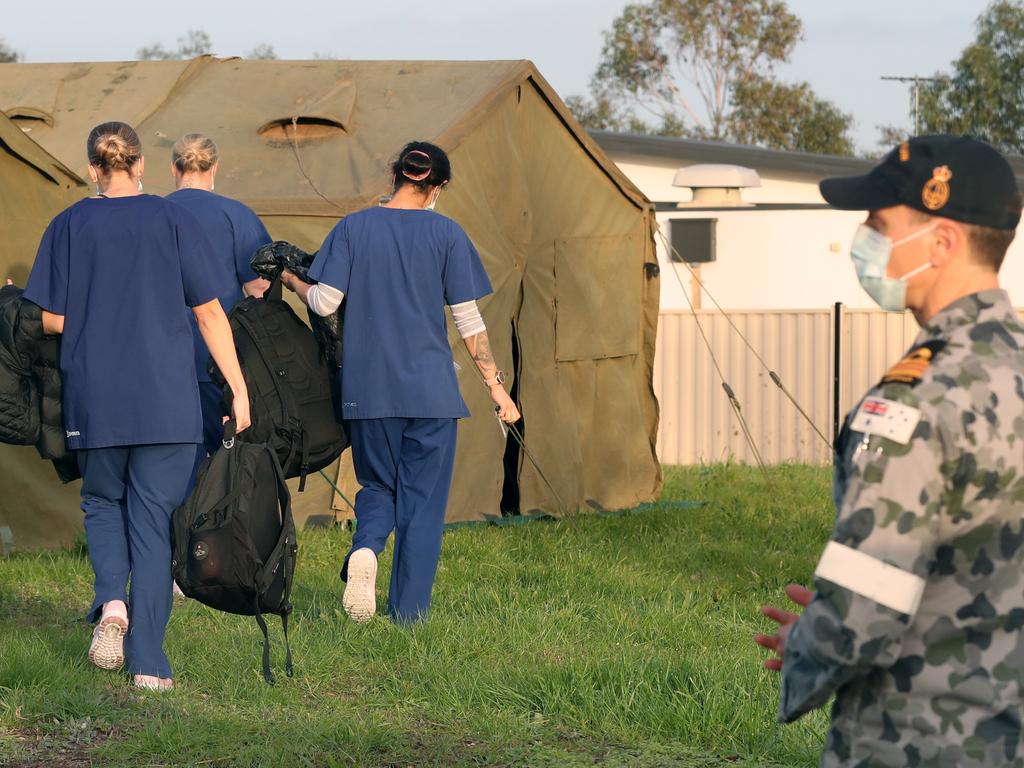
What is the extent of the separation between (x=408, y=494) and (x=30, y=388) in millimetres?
1519

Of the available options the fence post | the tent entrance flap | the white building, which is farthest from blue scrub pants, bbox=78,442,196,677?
the white building

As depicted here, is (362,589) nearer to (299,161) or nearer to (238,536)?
(238,536)

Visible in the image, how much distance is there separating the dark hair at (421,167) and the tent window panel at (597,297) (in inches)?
141

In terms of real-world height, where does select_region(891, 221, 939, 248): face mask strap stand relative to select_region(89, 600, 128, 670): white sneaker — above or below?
above

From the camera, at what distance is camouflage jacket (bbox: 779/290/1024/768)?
7.25 feet

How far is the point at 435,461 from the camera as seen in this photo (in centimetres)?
616

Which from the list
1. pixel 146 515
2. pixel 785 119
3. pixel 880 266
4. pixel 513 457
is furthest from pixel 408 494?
pixel 785 119

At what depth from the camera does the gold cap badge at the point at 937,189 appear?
2340mm

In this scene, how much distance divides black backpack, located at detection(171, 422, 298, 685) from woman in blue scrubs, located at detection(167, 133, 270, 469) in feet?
4.27

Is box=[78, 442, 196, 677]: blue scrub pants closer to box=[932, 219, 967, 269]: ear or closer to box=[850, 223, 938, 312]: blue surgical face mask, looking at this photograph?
box=[850, 223, 938, 312]: blue surgical face mask

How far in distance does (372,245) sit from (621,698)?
6.83ft

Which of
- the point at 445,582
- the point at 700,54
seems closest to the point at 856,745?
the point at 445,582

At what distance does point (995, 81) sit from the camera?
4612cm

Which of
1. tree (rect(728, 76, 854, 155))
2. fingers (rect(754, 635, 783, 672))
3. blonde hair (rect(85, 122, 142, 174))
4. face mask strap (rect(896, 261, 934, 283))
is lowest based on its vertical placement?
fingers (rect(754, 635, 783, 672))
